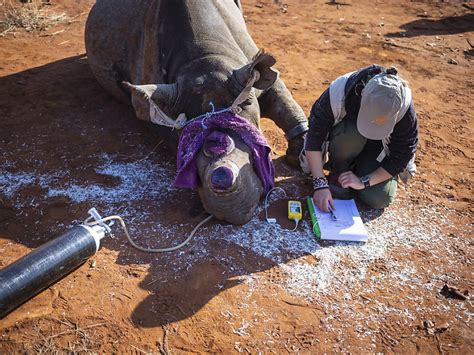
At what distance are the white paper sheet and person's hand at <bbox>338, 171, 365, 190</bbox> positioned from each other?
242 mm

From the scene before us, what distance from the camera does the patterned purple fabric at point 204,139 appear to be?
375cm

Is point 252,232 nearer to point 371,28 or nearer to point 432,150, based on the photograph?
point 432,150

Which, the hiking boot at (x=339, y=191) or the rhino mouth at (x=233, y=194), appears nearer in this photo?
the rhino mouth at (x=233, y=194)

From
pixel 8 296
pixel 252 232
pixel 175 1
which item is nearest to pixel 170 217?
pixel 252 232

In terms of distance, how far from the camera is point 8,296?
2994 millimetres

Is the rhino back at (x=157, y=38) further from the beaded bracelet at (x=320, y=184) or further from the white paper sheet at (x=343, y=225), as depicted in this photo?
the white paper sheet at (x=343, y=225)

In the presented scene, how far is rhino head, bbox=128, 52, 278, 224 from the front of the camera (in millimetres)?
3551

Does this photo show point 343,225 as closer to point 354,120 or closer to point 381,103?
point 354,120

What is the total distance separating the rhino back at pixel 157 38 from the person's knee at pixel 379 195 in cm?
178

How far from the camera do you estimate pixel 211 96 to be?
392cm

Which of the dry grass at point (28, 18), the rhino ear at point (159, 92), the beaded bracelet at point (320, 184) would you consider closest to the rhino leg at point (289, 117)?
the beaded bracelet at point (320, 184)

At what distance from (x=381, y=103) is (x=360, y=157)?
3.93 feet

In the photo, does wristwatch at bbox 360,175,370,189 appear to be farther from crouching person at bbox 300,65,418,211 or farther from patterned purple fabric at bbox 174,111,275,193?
patterned purple fabric at bbox 174,111,275,193

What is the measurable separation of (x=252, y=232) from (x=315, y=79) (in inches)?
139
